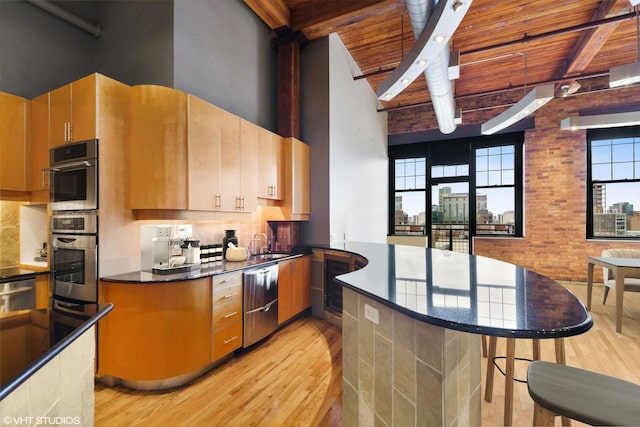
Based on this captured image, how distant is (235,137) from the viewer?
3.08 metres

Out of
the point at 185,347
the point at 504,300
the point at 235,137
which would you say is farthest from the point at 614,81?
the point at 185,347

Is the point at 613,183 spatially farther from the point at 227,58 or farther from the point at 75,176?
the point at 75,176

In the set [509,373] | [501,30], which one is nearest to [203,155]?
[509,373]

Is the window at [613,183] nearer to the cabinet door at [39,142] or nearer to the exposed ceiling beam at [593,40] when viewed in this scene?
the exposed ceiling beam at [593,40]

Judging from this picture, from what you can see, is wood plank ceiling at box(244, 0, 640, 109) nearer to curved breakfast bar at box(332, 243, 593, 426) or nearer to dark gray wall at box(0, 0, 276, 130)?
dark gray wall at box(0, 0, 276, 130)

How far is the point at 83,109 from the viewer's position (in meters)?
2.32

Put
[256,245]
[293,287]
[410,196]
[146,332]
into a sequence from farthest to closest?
[410,196], [256,245], [293,287], [146,332]

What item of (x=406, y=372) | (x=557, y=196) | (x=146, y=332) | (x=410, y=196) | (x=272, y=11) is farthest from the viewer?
(x=410, y=196)

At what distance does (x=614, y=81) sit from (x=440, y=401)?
3.68 metres

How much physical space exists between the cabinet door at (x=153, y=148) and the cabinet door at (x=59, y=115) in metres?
0.52

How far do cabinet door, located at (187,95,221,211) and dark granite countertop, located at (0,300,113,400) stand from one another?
1.60 m

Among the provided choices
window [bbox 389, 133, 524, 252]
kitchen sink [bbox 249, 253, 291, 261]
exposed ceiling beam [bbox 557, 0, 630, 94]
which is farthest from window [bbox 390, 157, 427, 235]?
kitchen sink [bbox 249, 253, 291, 261]

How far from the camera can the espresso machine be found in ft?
8.43

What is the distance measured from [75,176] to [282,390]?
240 cm
